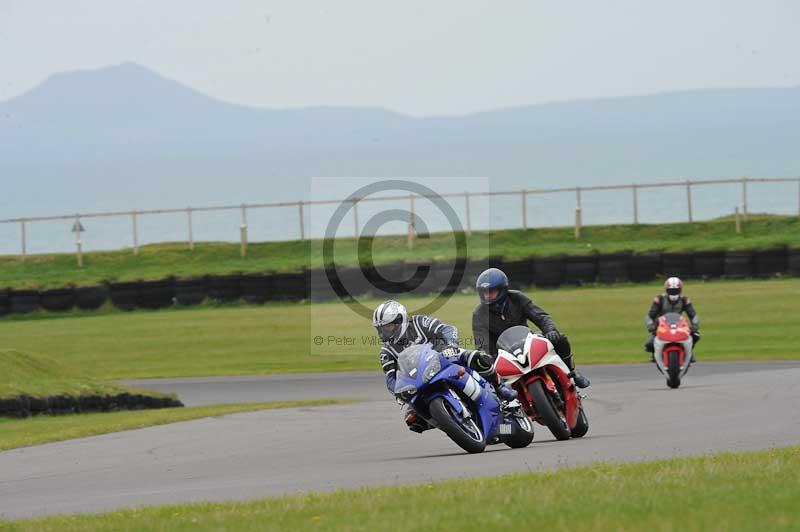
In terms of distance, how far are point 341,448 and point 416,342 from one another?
87.9 inches

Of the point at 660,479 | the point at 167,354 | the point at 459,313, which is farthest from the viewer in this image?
the point at 459,313

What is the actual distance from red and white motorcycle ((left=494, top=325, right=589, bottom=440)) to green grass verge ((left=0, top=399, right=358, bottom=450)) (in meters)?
6.09

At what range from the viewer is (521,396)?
12.9 m

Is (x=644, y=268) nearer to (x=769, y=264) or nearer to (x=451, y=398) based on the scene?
(x=769, y=264)

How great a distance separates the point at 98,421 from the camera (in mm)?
19047

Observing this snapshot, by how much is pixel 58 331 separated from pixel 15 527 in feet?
93.4

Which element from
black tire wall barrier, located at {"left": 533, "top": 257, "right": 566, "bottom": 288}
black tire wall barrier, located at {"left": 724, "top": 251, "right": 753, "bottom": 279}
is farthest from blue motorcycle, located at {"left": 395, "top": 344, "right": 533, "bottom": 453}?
black tire wall barrier, located at {"left": 533, "top": 257, "right": 566, "bottom": 288}

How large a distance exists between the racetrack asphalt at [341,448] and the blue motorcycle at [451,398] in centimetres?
22

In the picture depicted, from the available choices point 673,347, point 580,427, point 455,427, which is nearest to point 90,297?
point 673,347

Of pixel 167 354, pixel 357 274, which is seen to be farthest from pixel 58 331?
pixel 357 274

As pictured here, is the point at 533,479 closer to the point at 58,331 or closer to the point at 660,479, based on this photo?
the point at 660,479

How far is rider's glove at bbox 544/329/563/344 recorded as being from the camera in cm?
1300

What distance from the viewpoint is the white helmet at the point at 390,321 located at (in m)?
12.2

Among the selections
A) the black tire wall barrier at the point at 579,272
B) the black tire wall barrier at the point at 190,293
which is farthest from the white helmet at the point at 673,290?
the black tire wall barrier at the point at 190,293
